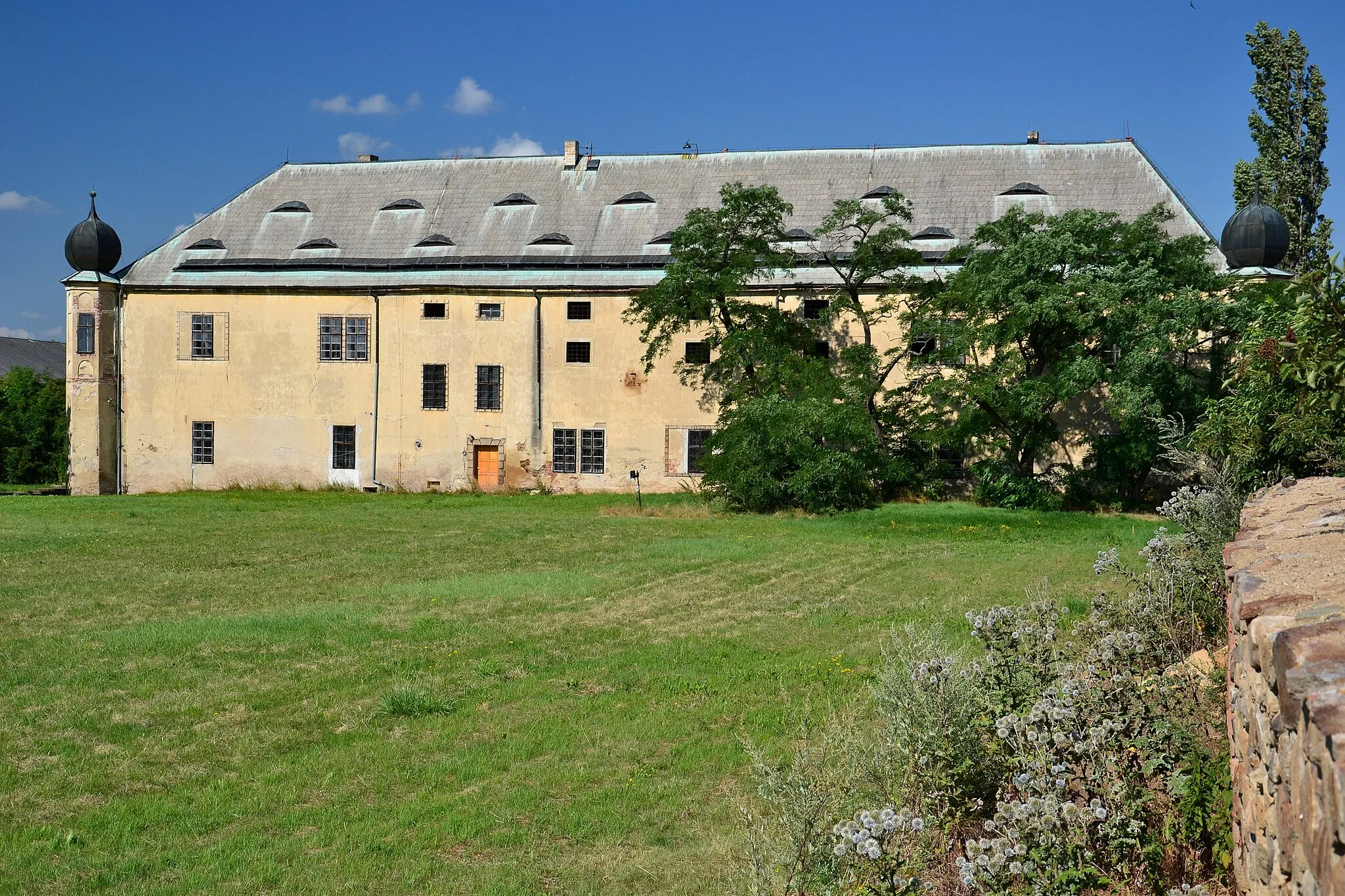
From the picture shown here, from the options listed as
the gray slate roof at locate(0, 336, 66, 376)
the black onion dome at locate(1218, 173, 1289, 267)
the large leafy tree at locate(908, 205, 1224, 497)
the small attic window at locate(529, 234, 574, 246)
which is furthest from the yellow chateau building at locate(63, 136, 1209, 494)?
the gray slate roof at locate(0, 336, 66, 376)

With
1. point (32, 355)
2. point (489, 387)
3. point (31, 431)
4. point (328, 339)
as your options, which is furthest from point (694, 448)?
point (32, 355)

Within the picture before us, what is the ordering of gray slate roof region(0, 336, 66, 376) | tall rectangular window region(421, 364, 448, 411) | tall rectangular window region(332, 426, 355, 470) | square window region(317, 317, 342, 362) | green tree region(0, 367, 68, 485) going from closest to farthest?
tall rectangular window region(421, 364, 448, 411) < tall rectangular window region(332, 426, 355, 470) < square window region(317, 317, 342, 362) < green tree region(0, 367, 68, 485) < gray slate roof region(0, 336, 66, 376)

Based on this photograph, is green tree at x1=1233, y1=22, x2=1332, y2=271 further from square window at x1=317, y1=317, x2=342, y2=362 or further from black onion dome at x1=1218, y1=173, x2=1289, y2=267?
square window at x1=317, y1=317, x2=342, y2=362

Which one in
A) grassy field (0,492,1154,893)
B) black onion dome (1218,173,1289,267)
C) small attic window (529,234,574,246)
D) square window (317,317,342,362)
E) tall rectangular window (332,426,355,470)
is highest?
small attic window (529,234,574,246)

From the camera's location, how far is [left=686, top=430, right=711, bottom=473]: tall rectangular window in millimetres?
30281

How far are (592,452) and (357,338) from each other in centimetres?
762

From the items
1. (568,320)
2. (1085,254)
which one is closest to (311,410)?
(568,320)

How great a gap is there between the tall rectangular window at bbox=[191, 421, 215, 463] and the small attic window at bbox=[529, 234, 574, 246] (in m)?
10.8

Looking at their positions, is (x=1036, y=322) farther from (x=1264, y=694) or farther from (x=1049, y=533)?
(x=1264, y=694)

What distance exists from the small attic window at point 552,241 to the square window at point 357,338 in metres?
5.39

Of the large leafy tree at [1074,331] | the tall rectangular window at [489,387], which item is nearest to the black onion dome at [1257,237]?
the large leafy tree at [1074,331]

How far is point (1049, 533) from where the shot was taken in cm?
2094

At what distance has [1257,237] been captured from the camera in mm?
26484

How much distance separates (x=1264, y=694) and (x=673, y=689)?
629 cm
